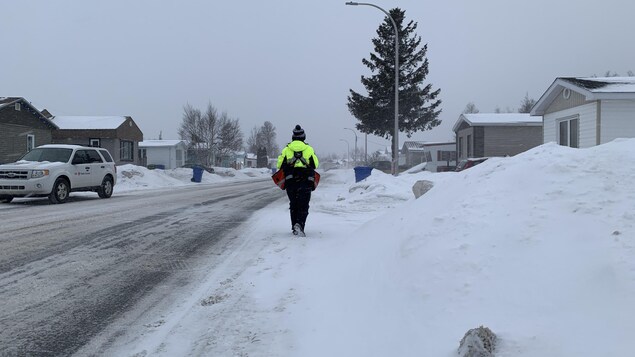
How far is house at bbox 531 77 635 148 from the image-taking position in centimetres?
1474

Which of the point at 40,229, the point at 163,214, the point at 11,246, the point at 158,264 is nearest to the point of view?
the point at 158,264

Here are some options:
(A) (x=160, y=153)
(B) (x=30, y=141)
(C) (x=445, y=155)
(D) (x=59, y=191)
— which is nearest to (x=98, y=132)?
(B) (x=30, y=141)

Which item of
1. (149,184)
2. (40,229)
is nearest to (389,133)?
(149,184)

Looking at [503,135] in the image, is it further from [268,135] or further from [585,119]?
[268,135]

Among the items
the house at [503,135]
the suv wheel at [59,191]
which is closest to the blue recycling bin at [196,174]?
the house at [503,135]

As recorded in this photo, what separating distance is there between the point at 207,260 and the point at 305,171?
230cm

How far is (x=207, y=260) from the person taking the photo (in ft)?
20.9

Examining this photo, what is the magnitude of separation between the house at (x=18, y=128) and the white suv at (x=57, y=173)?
13810 mm

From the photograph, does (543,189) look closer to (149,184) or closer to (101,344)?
(101,344)

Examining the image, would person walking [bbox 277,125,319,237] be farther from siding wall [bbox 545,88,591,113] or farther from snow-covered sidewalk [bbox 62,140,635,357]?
siding wall [bbox 545,88,591,113]

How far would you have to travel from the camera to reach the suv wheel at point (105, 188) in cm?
1667

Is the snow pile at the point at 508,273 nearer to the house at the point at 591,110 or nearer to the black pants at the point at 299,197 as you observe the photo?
the black pants at the point at 299,197

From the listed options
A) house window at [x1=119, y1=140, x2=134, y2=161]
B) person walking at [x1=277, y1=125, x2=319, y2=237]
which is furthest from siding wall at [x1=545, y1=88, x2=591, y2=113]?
house window at [x1=119, y1=140, x2=134, y2=161]

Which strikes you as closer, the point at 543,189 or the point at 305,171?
the point at 543,189
